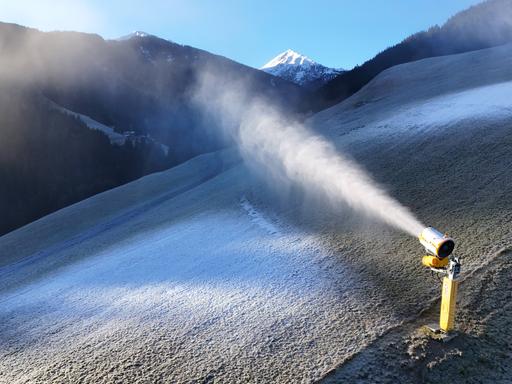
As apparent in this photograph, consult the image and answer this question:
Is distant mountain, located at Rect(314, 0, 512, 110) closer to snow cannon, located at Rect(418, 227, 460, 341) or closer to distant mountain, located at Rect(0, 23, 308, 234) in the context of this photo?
distant mountain, located at Rect(0, 23, 308, 234)

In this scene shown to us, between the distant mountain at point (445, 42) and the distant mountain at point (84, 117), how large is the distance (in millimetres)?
11642

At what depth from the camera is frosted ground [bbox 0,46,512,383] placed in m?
5.71

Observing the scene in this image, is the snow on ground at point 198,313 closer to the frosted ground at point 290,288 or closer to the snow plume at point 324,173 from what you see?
the frosted ground at point 290,288

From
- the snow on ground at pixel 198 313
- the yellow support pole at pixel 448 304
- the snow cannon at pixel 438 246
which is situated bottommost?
the snow on ground at pixel 198 313

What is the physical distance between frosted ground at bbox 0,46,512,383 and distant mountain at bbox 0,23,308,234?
63.7m

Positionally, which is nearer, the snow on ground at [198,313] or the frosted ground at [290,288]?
the frosted ground at [290,288]

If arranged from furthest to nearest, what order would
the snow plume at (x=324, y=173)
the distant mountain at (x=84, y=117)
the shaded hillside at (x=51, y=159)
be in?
1. the distant mountain at (x=84, y=117)
2. the shaded hillside at (x=51, y=159)
3. the snow plume at (x=324, y=173)

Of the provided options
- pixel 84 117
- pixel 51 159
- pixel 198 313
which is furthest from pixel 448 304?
pixel 84 117

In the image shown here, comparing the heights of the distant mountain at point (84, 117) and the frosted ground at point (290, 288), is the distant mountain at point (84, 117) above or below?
above

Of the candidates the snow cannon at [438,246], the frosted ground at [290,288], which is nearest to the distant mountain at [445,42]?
the frosted ground at [290,288]

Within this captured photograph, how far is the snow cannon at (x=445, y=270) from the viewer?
5.30 metres

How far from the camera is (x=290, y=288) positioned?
7.88m

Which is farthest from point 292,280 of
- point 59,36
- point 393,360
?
point 59,36

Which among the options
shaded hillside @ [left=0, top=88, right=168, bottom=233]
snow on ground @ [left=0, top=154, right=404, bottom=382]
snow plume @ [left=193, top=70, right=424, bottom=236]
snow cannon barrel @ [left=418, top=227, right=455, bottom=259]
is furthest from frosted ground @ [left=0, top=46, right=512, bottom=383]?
shaded hillside @ [left=0, top=88, right=168, bottom=233]
